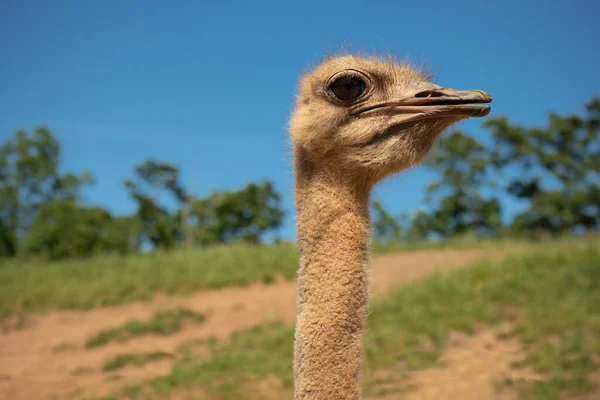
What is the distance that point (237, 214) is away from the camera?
103ft

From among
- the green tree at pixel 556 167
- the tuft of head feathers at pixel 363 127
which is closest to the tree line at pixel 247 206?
the green tree at pixel 556 167

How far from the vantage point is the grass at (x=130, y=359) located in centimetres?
768

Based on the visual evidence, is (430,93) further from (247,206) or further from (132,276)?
(247,206)

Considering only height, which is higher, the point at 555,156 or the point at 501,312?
the point at 555,156

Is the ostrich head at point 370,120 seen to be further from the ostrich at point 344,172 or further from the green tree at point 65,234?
the green tree at point 65,234

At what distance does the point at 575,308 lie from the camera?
7703 millimetres

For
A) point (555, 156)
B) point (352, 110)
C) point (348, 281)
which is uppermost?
point (555, 156)

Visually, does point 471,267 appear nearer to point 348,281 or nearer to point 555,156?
point 348,281

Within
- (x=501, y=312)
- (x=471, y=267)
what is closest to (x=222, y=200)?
(x=471, y=267)

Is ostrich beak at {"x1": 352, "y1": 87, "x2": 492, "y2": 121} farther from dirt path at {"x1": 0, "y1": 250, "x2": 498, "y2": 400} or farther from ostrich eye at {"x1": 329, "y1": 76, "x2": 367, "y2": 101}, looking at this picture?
dirt path at {"x1": 0, "y1": 250, "x2": 498, "y2": 400}

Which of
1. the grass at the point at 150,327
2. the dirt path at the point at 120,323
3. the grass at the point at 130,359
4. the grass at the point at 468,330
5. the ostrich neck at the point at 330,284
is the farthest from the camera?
the grass at the point at 150,327

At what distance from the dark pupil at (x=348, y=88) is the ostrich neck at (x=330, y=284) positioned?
0.27m

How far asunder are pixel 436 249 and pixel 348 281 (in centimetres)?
1246

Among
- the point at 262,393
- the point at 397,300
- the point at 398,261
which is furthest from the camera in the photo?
the point at 398,261
